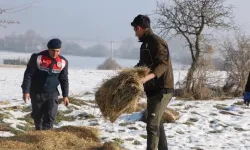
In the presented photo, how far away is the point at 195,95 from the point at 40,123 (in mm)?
9980

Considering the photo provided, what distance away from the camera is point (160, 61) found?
502 cm

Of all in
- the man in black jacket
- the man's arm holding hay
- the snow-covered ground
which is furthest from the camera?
the snow-covered ground

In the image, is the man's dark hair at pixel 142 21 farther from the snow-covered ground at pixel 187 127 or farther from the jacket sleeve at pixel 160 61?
the snow-covered ground at pixel 187 127

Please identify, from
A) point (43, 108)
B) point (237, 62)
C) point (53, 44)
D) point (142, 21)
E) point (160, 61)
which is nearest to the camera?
point (160, 61)

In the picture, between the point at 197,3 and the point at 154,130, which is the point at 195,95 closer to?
the point at 197,3

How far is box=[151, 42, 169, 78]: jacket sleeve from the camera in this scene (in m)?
4.97

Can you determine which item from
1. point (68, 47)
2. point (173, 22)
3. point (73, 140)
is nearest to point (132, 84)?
point (73, 140)

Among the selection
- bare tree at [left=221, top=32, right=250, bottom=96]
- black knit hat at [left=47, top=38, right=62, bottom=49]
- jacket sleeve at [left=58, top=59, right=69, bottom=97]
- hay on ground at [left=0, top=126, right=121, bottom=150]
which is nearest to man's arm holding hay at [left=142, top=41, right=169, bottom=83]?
hay on ground at [left=0, top=126, right=121, bottom=150]

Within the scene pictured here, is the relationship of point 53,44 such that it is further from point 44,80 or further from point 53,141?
point 53,141

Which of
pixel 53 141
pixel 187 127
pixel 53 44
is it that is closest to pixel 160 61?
pixel 53 141

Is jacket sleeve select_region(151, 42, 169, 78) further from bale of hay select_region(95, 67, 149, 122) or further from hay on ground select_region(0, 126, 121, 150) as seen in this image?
hay on ground select_region(0, 126, 121, 150)

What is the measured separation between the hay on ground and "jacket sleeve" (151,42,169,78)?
1299 millimetres

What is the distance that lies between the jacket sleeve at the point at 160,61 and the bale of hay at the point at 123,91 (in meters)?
0.13

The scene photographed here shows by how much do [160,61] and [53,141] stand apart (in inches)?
70.2
